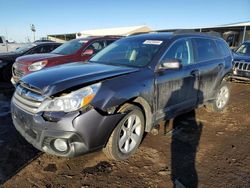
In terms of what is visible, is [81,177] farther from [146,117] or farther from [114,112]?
[146,117]

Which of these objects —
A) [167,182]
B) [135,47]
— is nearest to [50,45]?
[135,47]

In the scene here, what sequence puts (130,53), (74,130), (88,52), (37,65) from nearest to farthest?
(74,130), (130,53), (37,65), (88,52)

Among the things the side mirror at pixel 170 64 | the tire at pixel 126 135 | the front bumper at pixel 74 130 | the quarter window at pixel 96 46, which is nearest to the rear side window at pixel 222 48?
the side mirror at pixel 170 64

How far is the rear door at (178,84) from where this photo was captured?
373 centimetres

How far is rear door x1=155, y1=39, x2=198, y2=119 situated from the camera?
3732mm

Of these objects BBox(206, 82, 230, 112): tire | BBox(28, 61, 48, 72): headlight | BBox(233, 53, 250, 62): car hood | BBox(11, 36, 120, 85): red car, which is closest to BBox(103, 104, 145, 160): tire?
BBox(206, 82, 230, 112): tire

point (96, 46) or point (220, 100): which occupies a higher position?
point (96, 46)

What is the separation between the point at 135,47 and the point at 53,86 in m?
1.84

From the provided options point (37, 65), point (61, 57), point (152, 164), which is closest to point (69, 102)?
point (152, 164)

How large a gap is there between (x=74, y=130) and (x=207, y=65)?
121 inches

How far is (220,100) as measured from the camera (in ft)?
18.7

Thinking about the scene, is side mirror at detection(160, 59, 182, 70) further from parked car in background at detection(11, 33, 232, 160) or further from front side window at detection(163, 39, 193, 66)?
front side window at detection(163, 39, 193, 66)

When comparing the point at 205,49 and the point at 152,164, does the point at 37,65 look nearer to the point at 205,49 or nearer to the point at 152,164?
the point at 205,49

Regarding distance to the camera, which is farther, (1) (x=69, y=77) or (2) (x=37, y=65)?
(2) (x=37, y=65)
